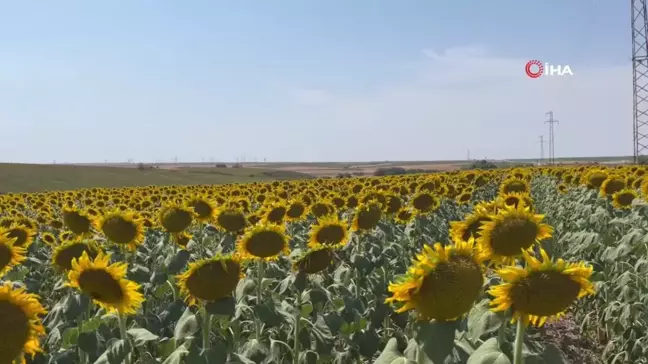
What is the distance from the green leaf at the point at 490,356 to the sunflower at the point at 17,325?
176 cm

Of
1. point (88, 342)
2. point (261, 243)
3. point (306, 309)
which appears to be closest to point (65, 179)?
point (261, 243)

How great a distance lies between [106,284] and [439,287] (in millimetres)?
2068

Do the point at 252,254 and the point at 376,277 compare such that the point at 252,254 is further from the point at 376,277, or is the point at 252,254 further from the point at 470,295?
the point at 470,295

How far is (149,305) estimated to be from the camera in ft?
18.4

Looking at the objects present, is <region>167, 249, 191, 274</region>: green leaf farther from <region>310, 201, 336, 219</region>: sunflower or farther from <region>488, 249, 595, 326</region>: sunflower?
<region>488, 249, 595, 326</region>: sunflower

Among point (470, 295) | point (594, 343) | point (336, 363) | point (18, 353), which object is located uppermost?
point (470, 295)

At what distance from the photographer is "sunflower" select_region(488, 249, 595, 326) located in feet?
6.72

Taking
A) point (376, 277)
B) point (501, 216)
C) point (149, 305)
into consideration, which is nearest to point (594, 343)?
point (376, 277)

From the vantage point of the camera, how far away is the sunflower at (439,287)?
1.97 meters

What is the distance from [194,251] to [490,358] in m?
5.31

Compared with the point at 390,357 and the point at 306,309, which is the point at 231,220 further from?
the point at 390,357

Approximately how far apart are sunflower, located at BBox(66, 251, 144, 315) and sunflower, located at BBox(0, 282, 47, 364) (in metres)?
0.75

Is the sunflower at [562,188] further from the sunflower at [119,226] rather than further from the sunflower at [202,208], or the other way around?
the sunflower at [119,226]

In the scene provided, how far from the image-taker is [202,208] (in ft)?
22.0
